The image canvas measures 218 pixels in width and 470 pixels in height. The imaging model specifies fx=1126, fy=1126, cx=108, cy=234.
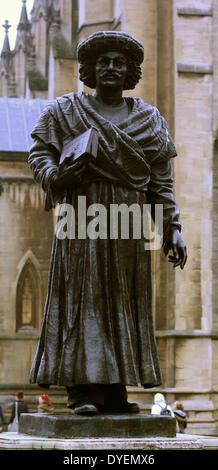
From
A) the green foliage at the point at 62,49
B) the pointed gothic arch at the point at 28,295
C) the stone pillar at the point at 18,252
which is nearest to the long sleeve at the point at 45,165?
the stone pillar at the point at 18,252

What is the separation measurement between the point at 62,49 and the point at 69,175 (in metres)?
27.1

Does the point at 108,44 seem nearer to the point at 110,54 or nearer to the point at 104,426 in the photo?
the point at 110,54

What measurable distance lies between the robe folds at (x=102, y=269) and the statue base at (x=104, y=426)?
0.27 metres

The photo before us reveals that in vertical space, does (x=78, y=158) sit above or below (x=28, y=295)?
below

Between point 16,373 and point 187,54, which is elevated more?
point 187,54

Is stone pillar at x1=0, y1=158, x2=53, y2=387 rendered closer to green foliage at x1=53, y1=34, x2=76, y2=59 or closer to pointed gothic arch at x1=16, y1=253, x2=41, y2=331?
pointed gothic arch at x1=16, y1=253, x2=41, y2=331

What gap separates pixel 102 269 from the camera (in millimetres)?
6555

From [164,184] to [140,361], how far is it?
114 cm

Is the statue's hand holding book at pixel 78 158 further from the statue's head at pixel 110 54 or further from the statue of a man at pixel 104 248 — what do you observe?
the statue's head at pixel 110 54

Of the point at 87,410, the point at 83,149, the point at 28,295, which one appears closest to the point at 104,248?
the point at 83,149

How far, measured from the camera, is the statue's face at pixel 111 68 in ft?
22.5

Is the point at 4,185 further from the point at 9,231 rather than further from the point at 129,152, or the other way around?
the point at 129,152

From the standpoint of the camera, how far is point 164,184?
696 centimetres
